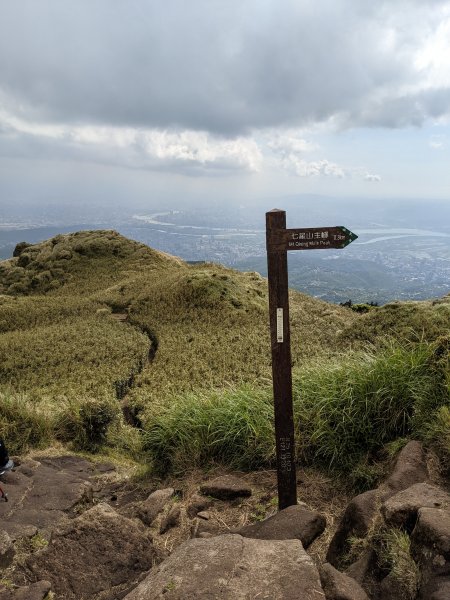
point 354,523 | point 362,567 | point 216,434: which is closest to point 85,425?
point 216,434

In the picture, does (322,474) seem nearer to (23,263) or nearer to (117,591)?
(117,591)

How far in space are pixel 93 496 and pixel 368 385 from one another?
4.10 metres

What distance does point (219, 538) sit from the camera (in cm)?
380

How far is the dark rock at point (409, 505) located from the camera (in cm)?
382

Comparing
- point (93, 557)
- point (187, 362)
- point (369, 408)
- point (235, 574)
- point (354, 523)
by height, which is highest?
point (369, 408)

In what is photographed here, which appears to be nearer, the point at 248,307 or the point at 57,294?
the point at 248,307

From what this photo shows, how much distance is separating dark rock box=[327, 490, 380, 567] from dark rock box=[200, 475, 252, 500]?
1558 mm

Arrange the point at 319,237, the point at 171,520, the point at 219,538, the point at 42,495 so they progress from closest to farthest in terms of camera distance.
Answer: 1. the point at 219,538
2. the point at 319,237
3. the point at 171,520
4. the point at 42,495

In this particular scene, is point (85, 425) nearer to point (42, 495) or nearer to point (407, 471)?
point (42, 495)

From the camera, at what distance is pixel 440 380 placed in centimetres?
602

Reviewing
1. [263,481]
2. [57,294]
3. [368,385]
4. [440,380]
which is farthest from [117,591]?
[57,294]

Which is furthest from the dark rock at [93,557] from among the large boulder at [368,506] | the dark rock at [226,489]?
the large boulder at [368,506]

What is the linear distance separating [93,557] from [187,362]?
1064 cm

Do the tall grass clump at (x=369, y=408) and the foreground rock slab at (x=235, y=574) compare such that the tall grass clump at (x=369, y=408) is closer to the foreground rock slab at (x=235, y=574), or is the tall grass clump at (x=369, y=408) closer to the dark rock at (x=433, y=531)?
the dark rock at (x=433, y=531)
